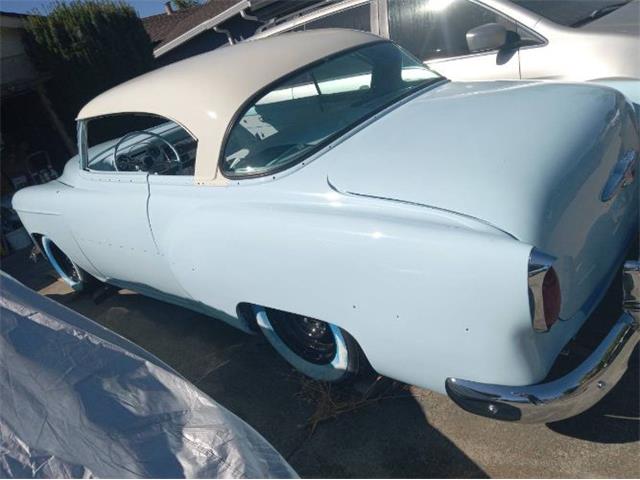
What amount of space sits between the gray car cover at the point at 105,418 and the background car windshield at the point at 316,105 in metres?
1.08

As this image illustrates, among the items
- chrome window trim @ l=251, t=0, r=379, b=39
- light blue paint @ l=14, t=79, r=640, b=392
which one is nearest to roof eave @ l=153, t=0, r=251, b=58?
chrome window trim @ l=251, t=0, r=379, b=39

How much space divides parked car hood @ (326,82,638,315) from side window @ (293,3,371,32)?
269 centimetres

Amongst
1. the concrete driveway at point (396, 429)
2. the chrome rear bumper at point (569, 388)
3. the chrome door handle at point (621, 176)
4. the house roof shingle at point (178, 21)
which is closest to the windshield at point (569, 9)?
the chrome door handle at point (621, 176)

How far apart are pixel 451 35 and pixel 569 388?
10.8 feet

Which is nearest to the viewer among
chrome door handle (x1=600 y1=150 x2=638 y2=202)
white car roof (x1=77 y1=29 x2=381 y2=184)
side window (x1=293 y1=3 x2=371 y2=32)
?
chrome door handle (x1=600 y1=150 x2=638 y2=202)

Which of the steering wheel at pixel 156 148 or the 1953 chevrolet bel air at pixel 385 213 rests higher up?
the steering wheel at pixel 156 148

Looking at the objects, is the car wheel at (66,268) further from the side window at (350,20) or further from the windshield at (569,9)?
the windshield at (569,9)

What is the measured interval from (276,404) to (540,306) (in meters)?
1.55

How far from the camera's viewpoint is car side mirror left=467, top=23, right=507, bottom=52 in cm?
385

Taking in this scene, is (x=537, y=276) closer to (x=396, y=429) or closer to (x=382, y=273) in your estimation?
(x=382, y=273)

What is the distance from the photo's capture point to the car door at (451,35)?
396cm

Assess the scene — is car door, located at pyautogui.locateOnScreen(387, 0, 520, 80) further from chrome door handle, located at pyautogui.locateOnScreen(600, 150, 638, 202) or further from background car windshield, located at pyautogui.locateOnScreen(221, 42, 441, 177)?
chrome door handle, located at pyautogui.locateOnScreen(600, 150, 638, 202)

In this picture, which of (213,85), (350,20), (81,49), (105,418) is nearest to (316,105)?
(213,85)

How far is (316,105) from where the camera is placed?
9.35ft
